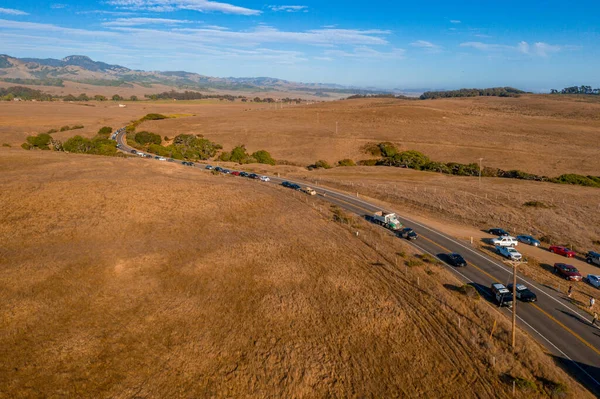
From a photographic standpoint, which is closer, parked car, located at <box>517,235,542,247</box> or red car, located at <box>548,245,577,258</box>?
red car, located at <box>548,245,577,258</box>

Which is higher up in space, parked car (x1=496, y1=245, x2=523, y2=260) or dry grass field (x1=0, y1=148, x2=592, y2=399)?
parked car (x1=496, y1=245, x2=523, y2=260)

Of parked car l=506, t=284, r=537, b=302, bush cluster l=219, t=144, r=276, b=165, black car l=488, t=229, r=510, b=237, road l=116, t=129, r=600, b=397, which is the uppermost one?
bush cluster l=219, t=144, r=276, b=165

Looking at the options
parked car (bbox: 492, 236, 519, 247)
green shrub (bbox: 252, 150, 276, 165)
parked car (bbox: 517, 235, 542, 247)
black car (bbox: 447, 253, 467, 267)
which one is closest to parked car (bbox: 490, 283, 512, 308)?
black car (bbox: 447, 253, 467, 267)

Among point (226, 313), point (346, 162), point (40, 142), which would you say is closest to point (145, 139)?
point (40, 142)

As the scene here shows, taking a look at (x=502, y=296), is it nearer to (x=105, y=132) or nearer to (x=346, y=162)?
(x=346, y=162)

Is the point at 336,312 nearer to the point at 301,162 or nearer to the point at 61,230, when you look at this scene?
the point at 61,230

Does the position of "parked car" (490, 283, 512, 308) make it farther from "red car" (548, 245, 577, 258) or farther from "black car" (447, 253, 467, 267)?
"red car" (548, 245, 577, 258)

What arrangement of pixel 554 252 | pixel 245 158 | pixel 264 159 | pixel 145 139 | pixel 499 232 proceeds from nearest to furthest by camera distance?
pixel 554 252 < pixel 499 232 < pixel 264 159 < pixel 245 158 < pixel 145 139
